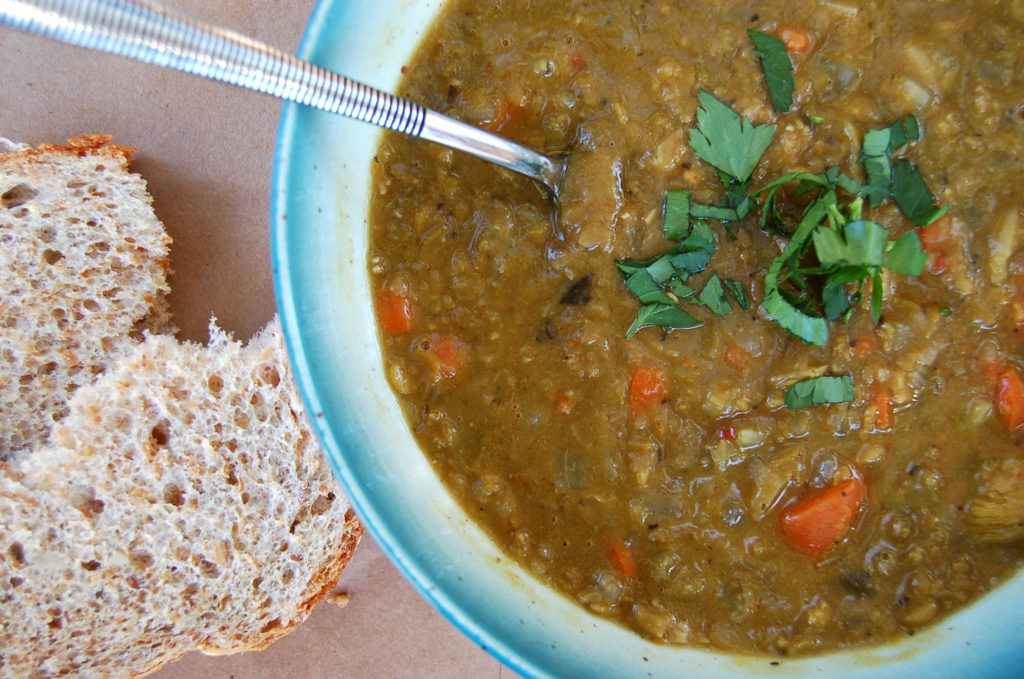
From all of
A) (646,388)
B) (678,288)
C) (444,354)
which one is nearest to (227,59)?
(444,354)

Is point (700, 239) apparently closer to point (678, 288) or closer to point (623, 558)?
point (678, 288)

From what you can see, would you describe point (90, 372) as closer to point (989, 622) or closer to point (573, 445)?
point (573, 445)

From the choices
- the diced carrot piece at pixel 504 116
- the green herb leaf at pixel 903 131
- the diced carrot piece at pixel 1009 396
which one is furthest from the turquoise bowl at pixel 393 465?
the green herb leaf at pixel 903 131

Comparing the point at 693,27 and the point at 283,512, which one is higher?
the point at 693,27

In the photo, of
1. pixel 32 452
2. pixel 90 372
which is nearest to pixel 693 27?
pixel 90 372

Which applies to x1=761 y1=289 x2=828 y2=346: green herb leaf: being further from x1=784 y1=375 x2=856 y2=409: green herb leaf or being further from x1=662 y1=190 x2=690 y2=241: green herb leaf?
x1=662 y1=190 x2=690 y2=241: green herb leaf

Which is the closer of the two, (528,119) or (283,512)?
(528,119)
